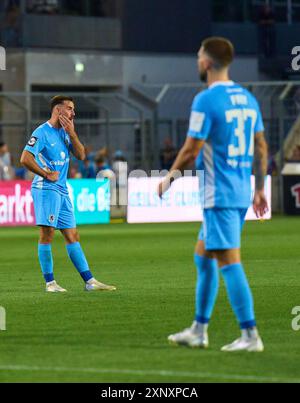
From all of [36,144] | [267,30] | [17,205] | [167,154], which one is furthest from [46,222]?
[267,30]

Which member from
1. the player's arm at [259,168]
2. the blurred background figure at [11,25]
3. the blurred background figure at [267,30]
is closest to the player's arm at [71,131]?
the player's arm at [259,168]

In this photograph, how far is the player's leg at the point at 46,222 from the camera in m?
15.6

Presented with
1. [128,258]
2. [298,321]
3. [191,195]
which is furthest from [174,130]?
[298,321]

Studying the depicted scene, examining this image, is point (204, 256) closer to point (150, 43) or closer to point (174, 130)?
point (174, 130)

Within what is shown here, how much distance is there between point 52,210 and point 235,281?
5754 mm

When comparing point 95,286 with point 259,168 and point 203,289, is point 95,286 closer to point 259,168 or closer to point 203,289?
point 203,289

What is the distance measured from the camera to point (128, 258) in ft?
71.7

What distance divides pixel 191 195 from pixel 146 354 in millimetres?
23861

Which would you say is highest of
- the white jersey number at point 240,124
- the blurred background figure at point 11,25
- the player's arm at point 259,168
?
the blurred background figure at point 11,25

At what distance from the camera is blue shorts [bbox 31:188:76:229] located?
15562mm

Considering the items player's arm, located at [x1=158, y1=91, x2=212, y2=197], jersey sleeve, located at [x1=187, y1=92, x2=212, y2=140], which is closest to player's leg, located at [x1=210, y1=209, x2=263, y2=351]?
player's arm, located at [x1=158, y1=91, x2=212, y2=197]

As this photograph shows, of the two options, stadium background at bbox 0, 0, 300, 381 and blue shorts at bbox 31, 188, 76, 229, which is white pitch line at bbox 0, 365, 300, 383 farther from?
blue shorts at bbox 31, 188, 76, 229

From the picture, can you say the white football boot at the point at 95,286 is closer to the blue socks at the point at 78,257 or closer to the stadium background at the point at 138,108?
the blue socks at the point at 78,257

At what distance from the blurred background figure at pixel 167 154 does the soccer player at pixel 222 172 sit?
25225mm
